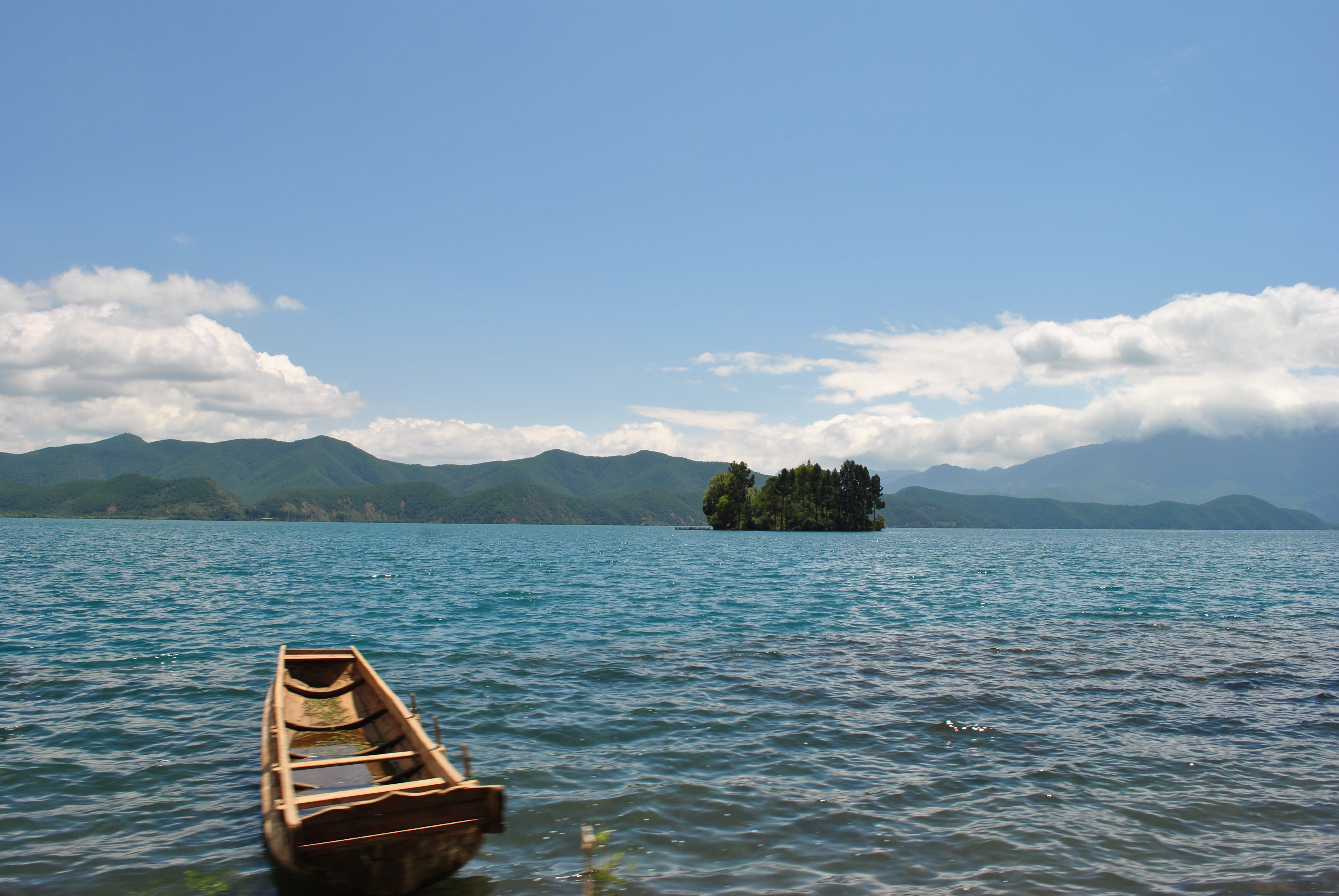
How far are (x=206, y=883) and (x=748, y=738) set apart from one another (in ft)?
Answer: 33.1

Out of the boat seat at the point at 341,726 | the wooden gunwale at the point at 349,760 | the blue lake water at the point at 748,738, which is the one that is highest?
the wooden gunwale at the point at 349,760

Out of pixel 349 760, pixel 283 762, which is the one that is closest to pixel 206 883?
pixel 283 762

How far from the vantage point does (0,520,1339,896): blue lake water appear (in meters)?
10.2

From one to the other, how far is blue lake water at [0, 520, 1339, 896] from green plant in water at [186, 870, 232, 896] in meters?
0.05

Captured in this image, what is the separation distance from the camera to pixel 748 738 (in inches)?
614

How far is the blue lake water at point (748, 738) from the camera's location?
10234mm

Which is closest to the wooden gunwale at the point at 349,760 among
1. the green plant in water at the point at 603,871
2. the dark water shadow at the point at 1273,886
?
the green plant in water at the point at 603,871

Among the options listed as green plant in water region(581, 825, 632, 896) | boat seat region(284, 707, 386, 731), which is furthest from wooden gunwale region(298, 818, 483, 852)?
boat seat region(284, 707, 386, 731)

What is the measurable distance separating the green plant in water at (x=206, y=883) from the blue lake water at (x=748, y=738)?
0.05m

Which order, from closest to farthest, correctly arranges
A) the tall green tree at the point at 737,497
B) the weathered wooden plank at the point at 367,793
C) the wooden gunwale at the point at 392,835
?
the wooden gunwale at the point at 392,835 < the weathered wooden plank at the point at 367,793 < the tall green tree at the point at 737,497

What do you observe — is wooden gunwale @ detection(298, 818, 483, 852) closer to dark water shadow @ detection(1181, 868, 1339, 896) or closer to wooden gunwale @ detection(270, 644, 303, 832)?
wooden gunwale @ detection(270, 644, 303, 832)

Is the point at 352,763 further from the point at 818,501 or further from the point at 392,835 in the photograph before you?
the point at 818,501

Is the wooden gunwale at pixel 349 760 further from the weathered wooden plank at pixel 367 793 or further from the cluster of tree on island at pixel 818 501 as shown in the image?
the cluster of tree on island at pixel 818 501

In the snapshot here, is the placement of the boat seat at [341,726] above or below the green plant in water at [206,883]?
above
